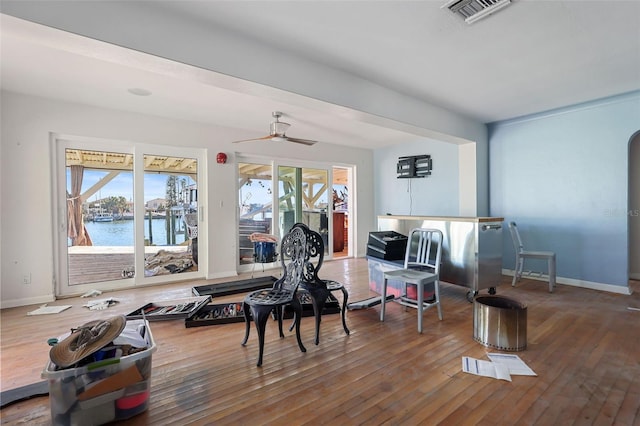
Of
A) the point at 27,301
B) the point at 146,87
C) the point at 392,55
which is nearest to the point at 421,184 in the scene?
the point at 392,55

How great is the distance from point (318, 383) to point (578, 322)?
9.15 ft

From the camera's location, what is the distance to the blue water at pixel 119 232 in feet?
14.2

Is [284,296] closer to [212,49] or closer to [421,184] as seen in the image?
[212,49]

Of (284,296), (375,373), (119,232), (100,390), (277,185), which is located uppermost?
(277,185)

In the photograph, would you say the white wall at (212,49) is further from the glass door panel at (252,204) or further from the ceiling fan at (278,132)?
the glass door panel at (252,204)

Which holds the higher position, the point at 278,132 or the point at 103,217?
the point at 278,132

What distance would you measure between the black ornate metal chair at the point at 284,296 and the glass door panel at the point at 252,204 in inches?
116

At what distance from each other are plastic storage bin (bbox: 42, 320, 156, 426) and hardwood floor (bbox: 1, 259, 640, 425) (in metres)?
0.13

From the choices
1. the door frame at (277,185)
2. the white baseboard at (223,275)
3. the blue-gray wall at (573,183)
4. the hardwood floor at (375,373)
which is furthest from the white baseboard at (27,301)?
the blue-gray wall at (573,183)

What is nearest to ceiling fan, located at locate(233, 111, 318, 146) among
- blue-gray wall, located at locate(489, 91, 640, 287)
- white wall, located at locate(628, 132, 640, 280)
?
blue-gray wall, located at locate(489, 91, 640, 287)

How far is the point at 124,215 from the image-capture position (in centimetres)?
452

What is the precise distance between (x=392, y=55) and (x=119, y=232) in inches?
175

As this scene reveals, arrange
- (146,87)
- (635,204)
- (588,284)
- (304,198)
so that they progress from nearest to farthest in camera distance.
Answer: (146,87) → (588,284) → (635,204) → (304,198)

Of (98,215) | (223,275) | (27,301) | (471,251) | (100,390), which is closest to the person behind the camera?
(100,390)
